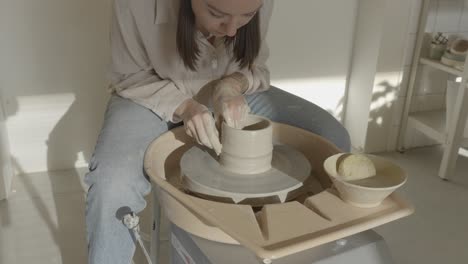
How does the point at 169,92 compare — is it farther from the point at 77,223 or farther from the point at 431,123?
the point at 431,123

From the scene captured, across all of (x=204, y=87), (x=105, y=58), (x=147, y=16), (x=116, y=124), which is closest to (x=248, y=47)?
(x=204, y=87)

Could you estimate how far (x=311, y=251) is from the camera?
969 mm

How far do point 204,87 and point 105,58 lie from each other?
0.87m

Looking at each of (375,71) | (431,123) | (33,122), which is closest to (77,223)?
(33,122)

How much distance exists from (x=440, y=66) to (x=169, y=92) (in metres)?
1.52

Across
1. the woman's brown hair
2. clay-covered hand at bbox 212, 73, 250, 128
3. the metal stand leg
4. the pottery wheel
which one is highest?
the woman's brown hair

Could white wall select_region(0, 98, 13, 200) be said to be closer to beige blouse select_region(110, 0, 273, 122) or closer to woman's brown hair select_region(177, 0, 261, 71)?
beige blouse select_region(110, 0, 273, 122)

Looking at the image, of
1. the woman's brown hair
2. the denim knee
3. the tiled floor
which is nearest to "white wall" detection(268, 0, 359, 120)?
the tiled floor

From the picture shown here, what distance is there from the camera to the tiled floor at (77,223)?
1776 millimetres

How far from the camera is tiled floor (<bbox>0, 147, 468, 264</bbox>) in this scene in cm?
178

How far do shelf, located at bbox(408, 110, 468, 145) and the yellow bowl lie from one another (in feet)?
4.81

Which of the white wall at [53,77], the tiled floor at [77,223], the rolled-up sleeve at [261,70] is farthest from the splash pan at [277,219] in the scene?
the white wall at [53,77]

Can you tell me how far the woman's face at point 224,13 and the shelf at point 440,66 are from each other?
1.42m

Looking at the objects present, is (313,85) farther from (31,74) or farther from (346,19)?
(31,74)
